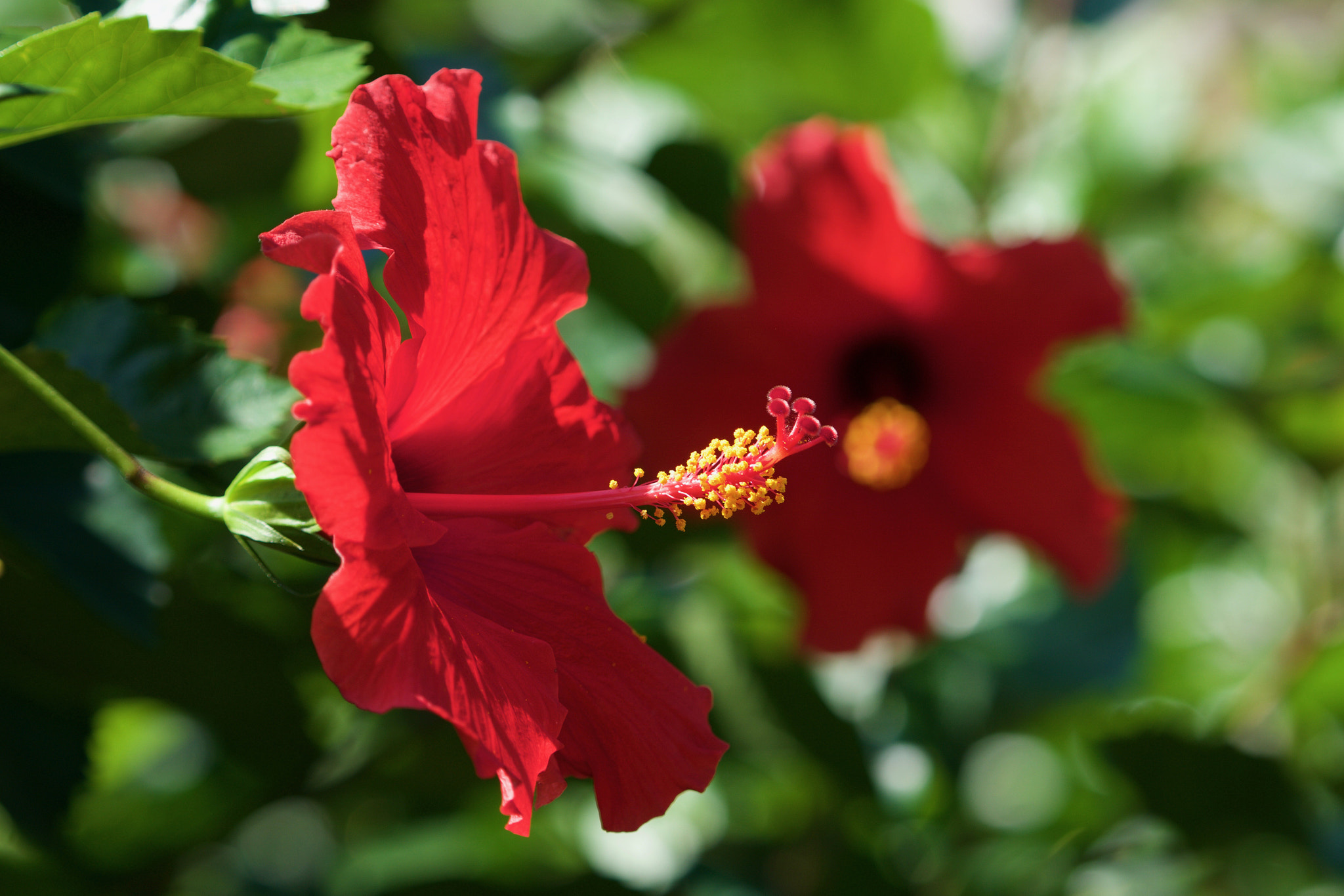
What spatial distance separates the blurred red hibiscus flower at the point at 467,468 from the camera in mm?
524

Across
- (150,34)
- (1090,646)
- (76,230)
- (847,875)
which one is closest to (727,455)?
(150,34)

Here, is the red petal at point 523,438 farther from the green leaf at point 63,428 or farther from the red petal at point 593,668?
the green leaf at point 63,428

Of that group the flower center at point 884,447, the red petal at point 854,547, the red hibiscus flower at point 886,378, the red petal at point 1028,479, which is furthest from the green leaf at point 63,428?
the red petal at point 1028,479

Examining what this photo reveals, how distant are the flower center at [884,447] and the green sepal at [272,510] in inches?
32.4

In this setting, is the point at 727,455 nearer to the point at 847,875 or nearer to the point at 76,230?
the point at 76,230

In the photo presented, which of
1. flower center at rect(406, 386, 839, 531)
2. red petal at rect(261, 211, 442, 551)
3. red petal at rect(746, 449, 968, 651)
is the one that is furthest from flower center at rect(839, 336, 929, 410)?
red petal at rect(261, 211, 442, 551)

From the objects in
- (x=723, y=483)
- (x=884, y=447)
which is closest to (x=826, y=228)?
(x=884, y=447)

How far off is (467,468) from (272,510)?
0.17m

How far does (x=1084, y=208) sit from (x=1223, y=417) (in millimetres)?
358

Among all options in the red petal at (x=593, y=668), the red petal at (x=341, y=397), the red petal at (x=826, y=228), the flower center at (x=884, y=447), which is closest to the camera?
the red petal at (x=341, y=397)

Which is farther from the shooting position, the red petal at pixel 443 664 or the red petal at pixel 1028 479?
the red petal at pixel 1028 479

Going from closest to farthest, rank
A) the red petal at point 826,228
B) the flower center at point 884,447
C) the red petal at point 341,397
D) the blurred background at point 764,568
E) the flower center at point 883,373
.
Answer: the red petal at point 341,397
the blurred background at point 764,568
the red petal at point 826,228
the flower center at point 884,447
the flower center at point 883,373

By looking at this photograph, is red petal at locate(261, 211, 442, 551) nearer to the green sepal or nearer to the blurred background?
the green sepal

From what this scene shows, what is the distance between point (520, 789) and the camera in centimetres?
57
